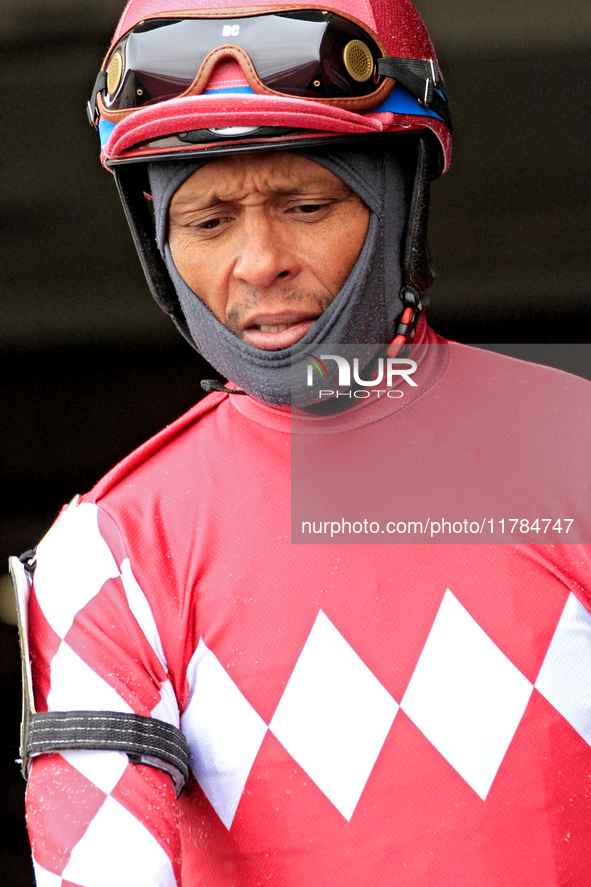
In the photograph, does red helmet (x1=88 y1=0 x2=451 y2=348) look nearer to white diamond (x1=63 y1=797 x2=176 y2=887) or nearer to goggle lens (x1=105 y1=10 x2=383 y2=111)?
goggle lens (x1=105 y1=10 x2=383 y2=111)

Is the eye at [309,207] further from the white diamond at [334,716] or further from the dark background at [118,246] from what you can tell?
the dark background at [118,246]

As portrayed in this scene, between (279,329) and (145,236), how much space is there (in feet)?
1.07

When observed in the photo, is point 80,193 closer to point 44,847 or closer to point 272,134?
point 272,134

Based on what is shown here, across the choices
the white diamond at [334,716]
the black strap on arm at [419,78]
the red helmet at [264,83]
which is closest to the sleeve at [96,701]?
the white diamond at [334,716]

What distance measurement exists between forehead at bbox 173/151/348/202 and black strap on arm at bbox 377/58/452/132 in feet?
0.57

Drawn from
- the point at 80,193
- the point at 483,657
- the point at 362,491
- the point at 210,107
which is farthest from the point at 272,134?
the point at 80,193

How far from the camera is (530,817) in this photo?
1.22 m

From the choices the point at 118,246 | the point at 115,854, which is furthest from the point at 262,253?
the point at 118,246

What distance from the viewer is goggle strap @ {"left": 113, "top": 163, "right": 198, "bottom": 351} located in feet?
4.83

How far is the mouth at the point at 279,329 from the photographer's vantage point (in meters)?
1.30

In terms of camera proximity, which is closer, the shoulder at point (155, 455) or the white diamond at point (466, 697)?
the white diamond at point (466, 697)

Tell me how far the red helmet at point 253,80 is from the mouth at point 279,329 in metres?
0.22

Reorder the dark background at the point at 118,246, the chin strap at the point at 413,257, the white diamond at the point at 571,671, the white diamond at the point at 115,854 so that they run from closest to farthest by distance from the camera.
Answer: the white diamond at the point at 115,854 → the white diamond at the point at 571,671 → the chin strap at the point at 413,257 → the dark background at the point at 118,246

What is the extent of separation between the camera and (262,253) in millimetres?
1228
